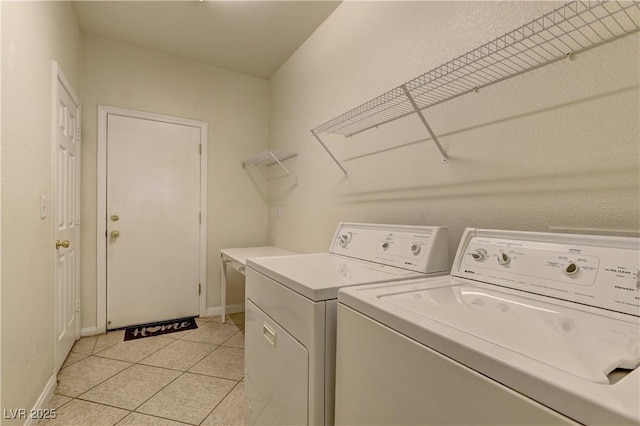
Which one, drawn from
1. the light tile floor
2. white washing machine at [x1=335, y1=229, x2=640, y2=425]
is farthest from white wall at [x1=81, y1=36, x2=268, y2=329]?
white washing machine at [x1=335, y1=229, x2=640, y2=425]

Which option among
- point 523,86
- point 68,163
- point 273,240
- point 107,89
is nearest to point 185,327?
point 273,240

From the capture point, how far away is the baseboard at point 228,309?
3.19m

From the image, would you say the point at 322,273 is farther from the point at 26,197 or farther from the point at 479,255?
the point at 26,197

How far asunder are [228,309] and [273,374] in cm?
228

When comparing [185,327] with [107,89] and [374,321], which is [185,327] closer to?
[107,89]

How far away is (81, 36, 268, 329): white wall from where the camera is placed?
8.76ft

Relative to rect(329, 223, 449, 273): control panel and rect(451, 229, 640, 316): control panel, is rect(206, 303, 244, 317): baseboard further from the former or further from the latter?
rect(451, 229, 640, 316): control panel

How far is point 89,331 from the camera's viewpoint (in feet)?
8.78

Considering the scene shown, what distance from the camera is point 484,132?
1238 millimetres

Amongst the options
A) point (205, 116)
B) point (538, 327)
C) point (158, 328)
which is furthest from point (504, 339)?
point (205, 116)

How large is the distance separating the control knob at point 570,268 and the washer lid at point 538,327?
0.36ft

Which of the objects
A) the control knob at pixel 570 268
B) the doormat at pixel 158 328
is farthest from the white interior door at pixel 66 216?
the control knob at pixel 570 268

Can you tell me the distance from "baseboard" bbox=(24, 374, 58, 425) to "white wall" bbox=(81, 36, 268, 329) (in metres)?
0.96

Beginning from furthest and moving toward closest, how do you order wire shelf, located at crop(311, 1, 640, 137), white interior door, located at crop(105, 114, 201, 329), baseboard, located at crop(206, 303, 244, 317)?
1. baseboard, located at crop(206, 303, 244, 317)
2. white interior door, located at crop(105, 114, 201, 329)
3. wire shelf, located at crop(311, 1, 640, 137)
